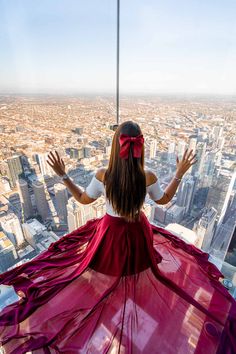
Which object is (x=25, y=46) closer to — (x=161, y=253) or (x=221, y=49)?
(x=221, y=49)

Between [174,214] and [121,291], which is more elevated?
[121,291]

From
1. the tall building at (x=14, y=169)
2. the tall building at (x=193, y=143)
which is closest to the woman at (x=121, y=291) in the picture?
the tall building at (x=193, y=143)

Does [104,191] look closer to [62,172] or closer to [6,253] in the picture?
[62,172]

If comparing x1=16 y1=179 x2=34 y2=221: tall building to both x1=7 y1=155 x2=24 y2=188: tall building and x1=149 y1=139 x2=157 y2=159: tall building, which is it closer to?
x1=7 y1=155 x2=24 y2=188: tall building

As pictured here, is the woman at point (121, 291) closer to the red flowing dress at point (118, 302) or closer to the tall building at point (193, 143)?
the red flowing dress at point (118, 302)

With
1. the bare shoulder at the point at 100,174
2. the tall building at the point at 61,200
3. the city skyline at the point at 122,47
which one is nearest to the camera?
the bare shoulder at the point at 100,174

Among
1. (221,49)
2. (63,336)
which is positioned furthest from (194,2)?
(63,336)

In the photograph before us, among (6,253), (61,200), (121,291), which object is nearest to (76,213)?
(61,200)
